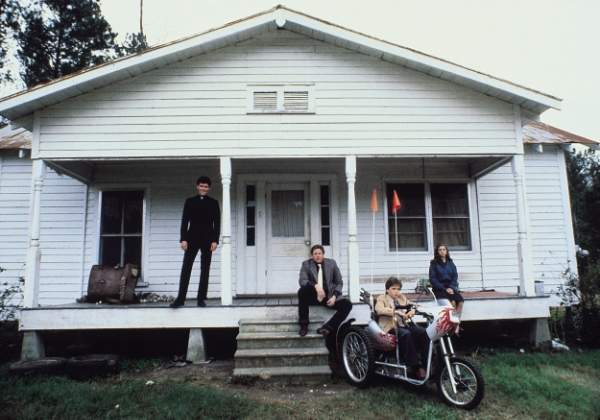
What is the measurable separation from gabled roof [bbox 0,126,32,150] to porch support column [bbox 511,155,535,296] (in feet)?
29.7

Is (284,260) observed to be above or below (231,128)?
below

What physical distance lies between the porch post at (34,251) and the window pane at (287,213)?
3916 millimetres

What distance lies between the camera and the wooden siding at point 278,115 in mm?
6453

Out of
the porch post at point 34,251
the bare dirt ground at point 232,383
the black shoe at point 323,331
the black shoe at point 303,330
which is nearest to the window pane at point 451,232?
the black shoe at point 323,331

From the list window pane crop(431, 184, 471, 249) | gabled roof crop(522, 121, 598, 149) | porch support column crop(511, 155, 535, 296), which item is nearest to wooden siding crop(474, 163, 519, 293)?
window pane crop(431, 184, 471, 249)

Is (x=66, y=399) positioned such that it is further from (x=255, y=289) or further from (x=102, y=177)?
(x=102, y=177)

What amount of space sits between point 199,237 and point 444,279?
3.80 metres

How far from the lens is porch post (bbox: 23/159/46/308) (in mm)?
6156

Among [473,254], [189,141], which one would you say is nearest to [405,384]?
[473,254]

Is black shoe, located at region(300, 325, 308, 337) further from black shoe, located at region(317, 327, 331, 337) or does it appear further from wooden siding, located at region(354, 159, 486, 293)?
wooden siding, located at region(354, 159, 486, 293)

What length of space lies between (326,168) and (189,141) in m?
2.81

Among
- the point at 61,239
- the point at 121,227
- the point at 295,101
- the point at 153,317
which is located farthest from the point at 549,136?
the point at 61,239

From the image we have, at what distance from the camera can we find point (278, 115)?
6.60 metres

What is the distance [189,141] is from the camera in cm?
648
